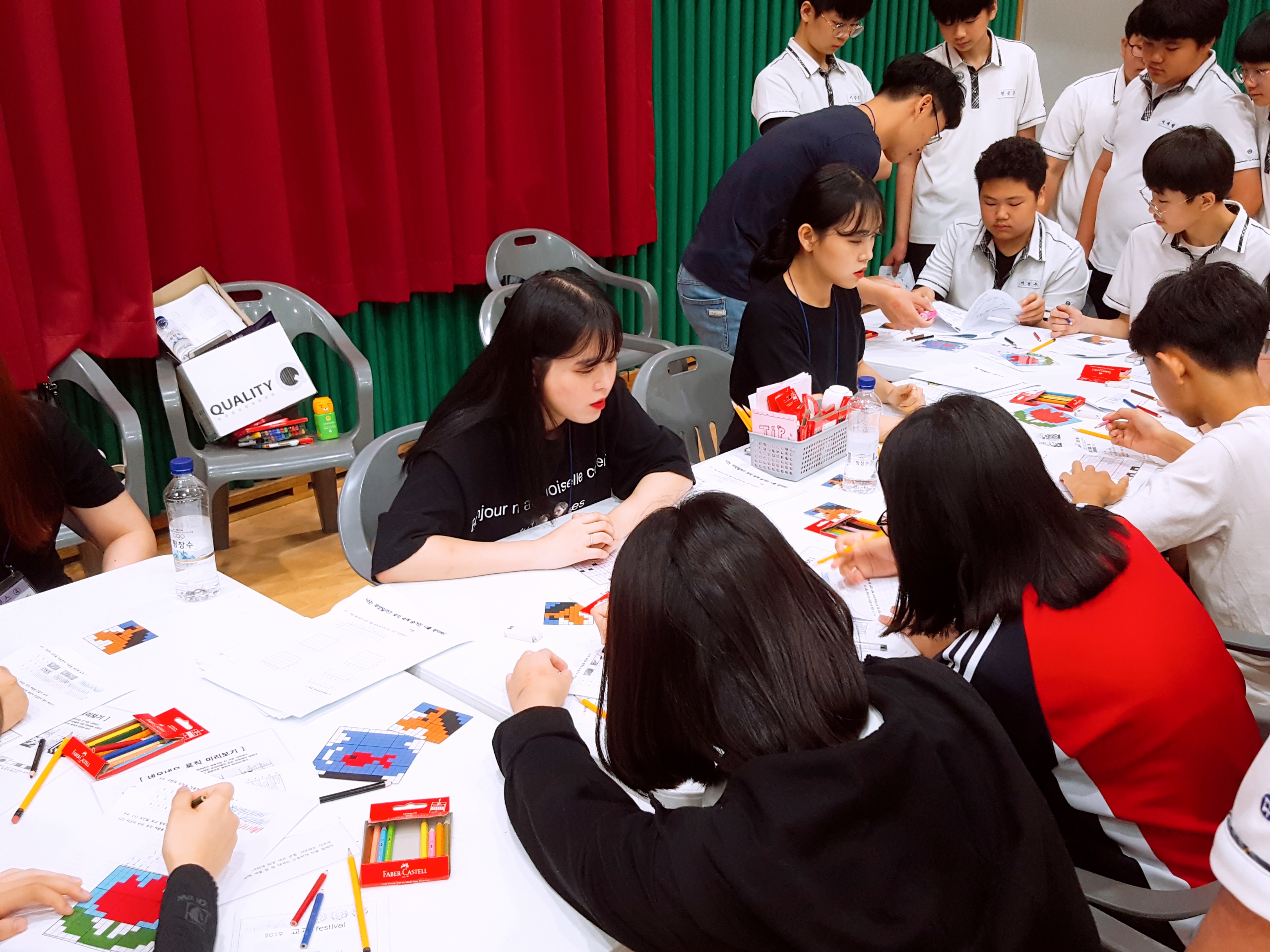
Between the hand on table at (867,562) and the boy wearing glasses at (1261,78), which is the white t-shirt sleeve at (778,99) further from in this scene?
the hand on table at (867,562)

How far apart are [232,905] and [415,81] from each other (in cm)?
327

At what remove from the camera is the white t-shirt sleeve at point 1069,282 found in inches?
141

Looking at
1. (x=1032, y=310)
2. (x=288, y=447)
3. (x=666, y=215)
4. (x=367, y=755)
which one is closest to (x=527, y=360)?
(x=367, y=755)

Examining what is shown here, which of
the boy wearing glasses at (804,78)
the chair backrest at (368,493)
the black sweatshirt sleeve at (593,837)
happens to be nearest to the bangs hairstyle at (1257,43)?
the boy wearing glasses at (804,78)

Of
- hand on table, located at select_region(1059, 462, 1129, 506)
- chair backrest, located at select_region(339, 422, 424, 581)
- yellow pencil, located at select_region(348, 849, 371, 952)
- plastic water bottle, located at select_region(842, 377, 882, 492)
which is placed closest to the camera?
yellow pencil, located at select_region(348, 849, 371, 952)

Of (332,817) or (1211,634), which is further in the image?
(1211,634)

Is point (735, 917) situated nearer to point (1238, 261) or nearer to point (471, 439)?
point (471, 439)

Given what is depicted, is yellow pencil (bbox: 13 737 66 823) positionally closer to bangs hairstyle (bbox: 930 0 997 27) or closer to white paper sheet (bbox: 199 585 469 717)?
white paper sheet (bbox: 199 585 469 717)

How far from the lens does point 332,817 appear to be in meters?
1.13

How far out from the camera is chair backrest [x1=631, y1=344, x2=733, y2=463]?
8.29ft

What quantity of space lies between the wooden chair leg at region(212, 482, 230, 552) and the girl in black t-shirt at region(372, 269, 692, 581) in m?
1.62

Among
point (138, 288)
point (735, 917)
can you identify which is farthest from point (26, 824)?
point (138, 288)

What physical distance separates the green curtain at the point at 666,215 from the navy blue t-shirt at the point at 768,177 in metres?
1.31

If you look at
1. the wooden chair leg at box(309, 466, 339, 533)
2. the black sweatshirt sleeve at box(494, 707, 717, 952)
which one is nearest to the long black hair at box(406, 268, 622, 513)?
the black sweatshirt sleeve at box(494, 707, 717, 952)
